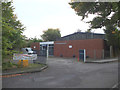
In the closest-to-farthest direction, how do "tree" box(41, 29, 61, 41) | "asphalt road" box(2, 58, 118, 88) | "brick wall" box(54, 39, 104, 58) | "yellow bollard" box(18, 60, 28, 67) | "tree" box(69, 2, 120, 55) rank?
"asphalt road" box(2, 58, 118, 88) < "yellow bollard" box(18, 60, 28, 67) < "tree" box(69, 2, 120, 55) < "brick wall" box(54, 39, 104, 58) < "tree" box(41, 29, 61, 41)

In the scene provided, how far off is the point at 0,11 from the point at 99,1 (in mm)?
8359

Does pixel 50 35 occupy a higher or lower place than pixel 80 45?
higher

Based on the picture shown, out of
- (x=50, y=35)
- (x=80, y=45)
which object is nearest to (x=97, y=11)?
(x=80, y=45)

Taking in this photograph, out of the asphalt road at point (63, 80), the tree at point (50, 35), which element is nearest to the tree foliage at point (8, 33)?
the asphalt road at point (63, 80)

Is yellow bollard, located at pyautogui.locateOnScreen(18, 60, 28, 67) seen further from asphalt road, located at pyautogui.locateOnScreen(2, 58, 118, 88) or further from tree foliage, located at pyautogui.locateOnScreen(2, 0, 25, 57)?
asphalt road, located at pyautogui.locateOnScreen(2, 58, 118, 88)

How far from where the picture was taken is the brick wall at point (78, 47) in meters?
22.3

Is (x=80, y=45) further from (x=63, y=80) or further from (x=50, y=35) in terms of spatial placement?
(x=50, y=35)

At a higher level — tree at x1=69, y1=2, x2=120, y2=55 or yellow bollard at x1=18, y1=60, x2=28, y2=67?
tree at x1=69, y1=2, x2=120, y2=55

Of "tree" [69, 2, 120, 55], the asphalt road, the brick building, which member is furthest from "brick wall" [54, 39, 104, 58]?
the asphalt road

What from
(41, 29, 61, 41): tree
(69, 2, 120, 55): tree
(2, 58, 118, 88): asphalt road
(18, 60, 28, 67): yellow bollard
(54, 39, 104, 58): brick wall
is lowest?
(2, 58, 118, 88): asphalt road

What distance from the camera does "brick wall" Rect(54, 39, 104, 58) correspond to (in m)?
22.3

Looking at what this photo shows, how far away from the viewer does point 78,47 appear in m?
24.9

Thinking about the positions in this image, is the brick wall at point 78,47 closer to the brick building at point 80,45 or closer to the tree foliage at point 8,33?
the brick building at point 80,45

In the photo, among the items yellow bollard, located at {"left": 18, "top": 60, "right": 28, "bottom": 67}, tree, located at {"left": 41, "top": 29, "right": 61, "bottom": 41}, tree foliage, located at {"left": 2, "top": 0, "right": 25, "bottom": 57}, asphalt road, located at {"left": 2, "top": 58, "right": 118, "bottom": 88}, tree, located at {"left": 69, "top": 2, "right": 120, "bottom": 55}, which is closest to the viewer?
asphalt road, located at {"left": 2, "top": 58, "right": 118, "bottom": 88}
